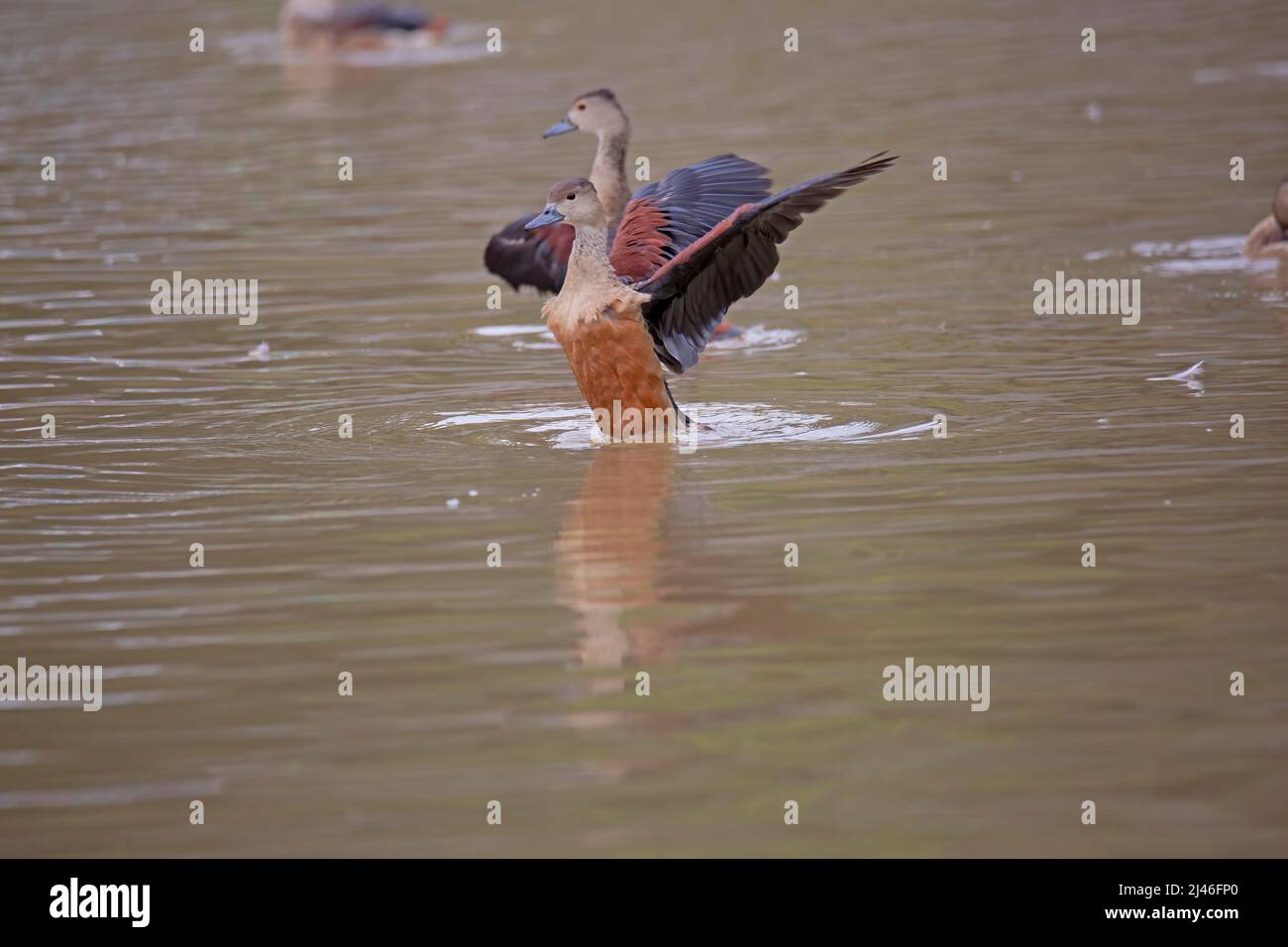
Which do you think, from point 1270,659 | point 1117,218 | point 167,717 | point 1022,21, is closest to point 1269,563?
point 1270,659

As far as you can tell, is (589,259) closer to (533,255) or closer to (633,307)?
(633,307)

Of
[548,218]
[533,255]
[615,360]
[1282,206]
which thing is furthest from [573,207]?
[1282,206]

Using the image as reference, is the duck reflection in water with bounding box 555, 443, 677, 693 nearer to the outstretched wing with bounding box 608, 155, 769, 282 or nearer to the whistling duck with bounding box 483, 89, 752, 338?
the outstretched wing with bounding box 608, 155, 769, 282

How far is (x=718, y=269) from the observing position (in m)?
8.15

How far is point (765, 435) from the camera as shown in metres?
8.38

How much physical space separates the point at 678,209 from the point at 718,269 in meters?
0.97

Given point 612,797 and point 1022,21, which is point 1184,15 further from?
point 612,797

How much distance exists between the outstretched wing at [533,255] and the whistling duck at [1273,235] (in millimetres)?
4126

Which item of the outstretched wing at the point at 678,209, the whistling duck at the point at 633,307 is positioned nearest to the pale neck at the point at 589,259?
the whistling duck at the point at 633,307

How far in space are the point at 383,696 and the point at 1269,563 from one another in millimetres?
2863

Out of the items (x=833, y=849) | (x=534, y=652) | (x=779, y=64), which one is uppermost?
Answer: (x=779, y=64)

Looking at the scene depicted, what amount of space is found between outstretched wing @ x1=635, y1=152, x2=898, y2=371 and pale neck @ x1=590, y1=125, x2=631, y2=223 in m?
2.94

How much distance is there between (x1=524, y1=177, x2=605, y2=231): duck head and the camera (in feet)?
27.2

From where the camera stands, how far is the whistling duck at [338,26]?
25.9 metres
